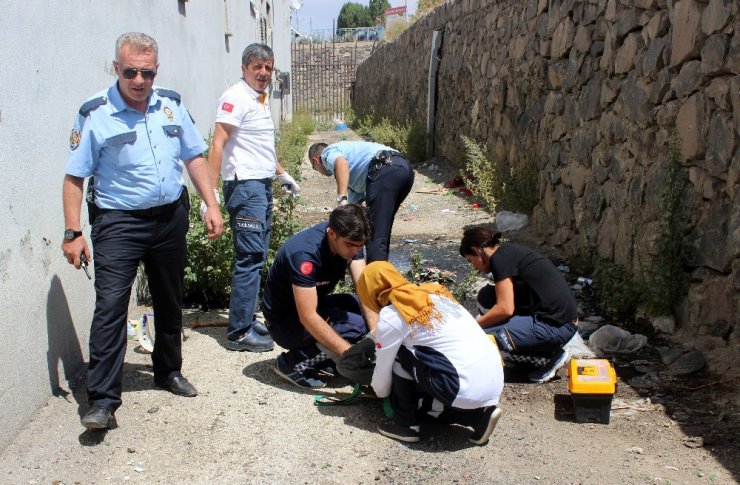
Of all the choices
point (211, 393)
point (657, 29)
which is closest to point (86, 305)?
point (211, 393)

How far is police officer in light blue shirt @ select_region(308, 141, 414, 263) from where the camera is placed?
480 centimetres

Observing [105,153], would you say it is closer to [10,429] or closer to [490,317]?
[10,429]

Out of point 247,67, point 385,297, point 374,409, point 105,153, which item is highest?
point 247,67

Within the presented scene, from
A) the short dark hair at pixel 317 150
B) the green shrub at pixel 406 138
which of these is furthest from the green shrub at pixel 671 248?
the green shrub at pixel 406 138

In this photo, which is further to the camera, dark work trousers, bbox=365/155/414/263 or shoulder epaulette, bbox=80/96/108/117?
dark work trousers, bbox=365/155/414/263

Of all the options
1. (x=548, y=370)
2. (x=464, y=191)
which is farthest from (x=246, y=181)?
(x=464, y=191)

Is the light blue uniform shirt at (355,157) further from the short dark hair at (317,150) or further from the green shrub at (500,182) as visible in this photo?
the green shrub at (500,182)

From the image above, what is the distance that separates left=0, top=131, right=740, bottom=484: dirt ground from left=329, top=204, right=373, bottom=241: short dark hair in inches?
34.8

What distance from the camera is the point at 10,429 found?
10.3ft

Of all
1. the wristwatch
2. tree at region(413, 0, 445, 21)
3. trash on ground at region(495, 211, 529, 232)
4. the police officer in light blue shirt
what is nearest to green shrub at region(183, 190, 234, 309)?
the police officer in light blue shirt

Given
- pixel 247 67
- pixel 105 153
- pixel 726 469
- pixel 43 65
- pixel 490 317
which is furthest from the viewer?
pixel 247 67

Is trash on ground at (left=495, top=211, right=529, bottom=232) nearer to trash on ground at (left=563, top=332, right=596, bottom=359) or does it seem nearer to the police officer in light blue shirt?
the police officer in light blue shirt

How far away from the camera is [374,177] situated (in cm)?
482

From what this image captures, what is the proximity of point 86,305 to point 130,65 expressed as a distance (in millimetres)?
1446
